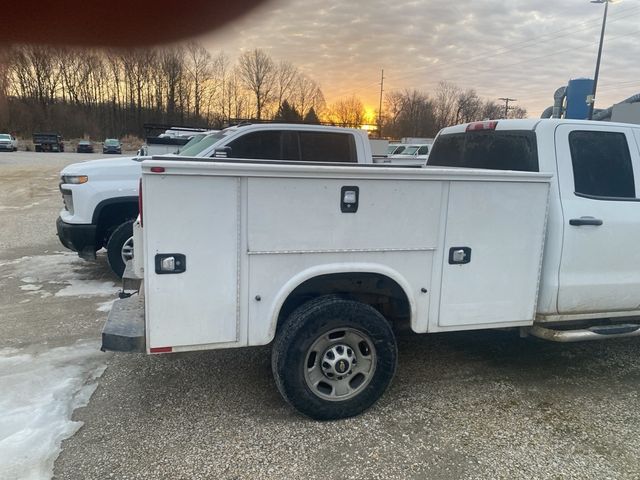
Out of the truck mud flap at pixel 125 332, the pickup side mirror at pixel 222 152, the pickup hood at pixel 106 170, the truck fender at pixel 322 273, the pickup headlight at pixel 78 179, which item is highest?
the pickup side mirror at pixel 222 152

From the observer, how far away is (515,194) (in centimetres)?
325

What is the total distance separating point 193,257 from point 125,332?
0.67 metres

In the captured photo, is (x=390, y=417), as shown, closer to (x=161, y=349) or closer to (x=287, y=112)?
(x=161, y=349)

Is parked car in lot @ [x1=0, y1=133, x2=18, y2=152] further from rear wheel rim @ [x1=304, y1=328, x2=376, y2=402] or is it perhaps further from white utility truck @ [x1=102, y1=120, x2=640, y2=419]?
rear wheel rim @ [x1=304, y1=328, x2=376, y2=402]

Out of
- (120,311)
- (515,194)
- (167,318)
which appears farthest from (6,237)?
(515,194)

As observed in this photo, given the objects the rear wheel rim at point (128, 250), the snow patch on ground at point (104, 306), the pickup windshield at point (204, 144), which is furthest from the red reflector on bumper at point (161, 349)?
the pickup windshield at point (204, 144)

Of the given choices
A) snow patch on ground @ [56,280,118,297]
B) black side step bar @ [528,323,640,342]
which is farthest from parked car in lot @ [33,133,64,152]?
black side step bar @ [528,323,640,342]

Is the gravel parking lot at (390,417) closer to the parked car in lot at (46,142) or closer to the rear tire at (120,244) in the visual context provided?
the rear tire at (120,244)

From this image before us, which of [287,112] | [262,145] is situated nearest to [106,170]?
[262,145]

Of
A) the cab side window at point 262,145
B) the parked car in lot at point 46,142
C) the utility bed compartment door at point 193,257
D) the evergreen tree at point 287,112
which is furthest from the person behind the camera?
the evergreen tree at point 287,112

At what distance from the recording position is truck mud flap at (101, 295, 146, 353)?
2814 millimetres

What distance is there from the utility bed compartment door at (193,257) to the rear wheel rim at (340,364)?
560 millimetres

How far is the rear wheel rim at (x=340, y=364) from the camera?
305 centimetres

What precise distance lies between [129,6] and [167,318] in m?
5.40
